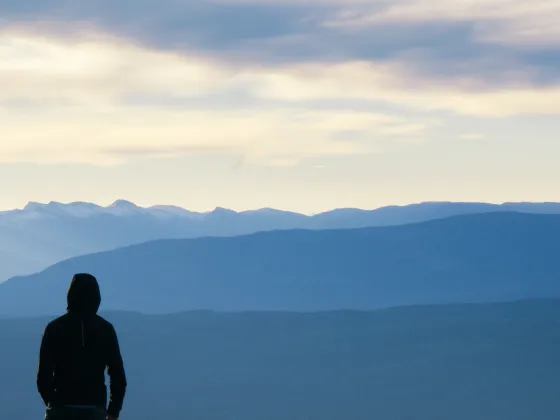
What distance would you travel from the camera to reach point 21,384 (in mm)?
159125

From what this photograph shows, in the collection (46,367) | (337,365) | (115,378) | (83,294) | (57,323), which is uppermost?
(83,294)

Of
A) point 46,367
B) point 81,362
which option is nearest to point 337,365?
point 81,362

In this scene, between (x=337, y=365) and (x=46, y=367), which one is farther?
(x=337, y=365)

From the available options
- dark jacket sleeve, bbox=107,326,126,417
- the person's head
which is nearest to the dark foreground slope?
dark jacket sleeve, bbox=107,326,126,417

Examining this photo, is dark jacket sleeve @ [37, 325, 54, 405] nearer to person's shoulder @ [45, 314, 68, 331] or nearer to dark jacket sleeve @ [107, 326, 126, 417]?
person's shoulder @ [45, 314, 68, 331]

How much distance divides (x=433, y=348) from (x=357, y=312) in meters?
28.8

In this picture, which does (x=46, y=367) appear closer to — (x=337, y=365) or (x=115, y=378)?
(x=115, y=378)

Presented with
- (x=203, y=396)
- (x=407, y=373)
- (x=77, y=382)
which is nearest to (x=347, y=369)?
(x=407, y=373)

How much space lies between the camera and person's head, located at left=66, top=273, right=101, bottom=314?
909cm

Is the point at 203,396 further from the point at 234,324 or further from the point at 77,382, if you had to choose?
A: the point at 77,382

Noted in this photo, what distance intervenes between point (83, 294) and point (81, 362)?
558mm

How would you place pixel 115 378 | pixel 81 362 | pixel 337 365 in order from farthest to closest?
pixel 337 365 < pixel 81 362 < pixel 115 378

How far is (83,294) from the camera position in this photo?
30.0 ft

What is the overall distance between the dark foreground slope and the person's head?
123 m
